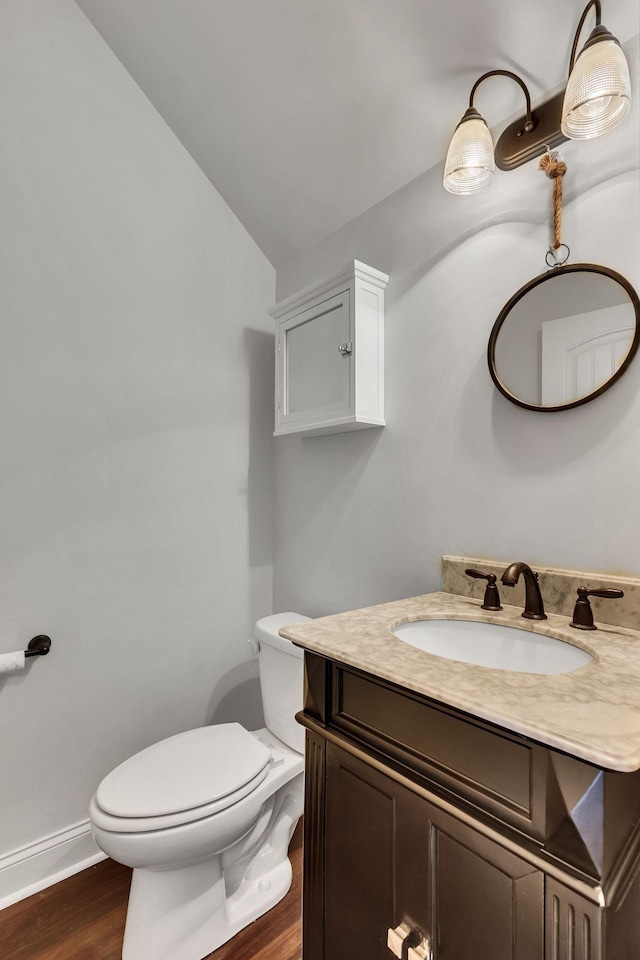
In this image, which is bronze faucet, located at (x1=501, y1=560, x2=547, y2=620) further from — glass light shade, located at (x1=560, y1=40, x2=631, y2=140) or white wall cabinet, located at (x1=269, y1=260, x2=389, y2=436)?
glass light shade, located at (x1=560, y1=40, x2=631, y2=140)

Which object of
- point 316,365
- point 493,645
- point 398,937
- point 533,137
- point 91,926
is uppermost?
point 533,137

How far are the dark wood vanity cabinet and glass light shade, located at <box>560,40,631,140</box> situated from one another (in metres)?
1.16

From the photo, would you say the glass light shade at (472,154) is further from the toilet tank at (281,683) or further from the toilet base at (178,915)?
the toilet base at (178,915)

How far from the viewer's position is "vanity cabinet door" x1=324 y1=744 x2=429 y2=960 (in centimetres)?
75

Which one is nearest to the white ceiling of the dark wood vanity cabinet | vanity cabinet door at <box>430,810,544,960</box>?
the dark wood vanity cabinet

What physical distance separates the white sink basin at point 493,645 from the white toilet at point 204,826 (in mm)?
513

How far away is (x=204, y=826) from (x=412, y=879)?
25.4 inches

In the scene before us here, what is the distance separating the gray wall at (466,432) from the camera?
109 cm

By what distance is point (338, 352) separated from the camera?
1.61 meters

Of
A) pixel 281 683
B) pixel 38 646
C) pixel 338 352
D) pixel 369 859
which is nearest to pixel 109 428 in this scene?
pixel 38 646

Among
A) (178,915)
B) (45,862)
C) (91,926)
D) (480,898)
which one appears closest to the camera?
(480,898)

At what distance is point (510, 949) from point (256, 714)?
160 centimetres

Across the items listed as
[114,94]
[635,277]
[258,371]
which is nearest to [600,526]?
[635,277]

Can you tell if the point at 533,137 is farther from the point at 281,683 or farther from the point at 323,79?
the point at 281,683
